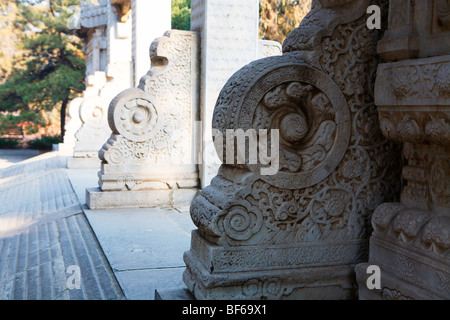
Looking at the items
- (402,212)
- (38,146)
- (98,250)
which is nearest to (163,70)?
(98,250)

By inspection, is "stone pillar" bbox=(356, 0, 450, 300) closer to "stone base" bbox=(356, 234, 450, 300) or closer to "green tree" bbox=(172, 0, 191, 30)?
"stone base" bbox=(356, 234, 450, 300)

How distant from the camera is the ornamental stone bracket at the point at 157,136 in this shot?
589 centimetres

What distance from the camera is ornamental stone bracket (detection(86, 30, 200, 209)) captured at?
5887 millimetres

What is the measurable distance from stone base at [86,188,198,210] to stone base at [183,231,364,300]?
3.21 meters

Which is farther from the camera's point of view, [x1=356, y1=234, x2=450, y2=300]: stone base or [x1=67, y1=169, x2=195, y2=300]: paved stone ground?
[x1=67, y1=169, x2=195, y2=300]: paved stone ground

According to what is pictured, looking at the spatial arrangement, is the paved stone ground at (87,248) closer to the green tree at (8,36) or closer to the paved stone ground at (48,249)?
the paved stone ground at (48,249)

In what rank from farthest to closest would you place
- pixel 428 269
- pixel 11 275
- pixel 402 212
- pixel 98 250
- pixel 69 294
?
pixel 98 250 → pixel 11 275 → pixel 69 294 → pixel 402 212 → pixel 428 269

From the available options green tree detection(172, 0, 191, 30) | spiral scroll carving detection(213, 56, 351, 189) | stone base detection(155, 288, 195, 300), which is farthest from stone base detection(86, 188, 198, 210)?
green tree detection(172, 0, 191, 30)

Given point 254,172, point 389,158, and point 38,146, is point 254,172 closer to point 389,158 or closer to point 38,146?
point 389,158

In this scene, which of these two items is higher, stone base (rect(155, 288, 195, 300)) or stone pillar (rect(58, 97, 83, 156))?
stone pillar (rect(58, 97, 83, 156))

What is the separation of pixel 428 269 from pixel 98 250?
2701mm

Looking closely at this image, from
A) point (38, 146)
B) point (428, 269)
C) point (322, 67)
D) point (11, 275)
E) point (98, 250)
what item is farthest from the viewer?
point (38, 146)

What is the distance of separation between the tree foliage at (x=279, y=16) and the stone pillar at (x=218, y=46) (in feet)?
44.5

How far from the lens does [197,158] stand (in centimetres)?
624
